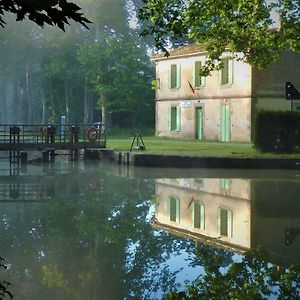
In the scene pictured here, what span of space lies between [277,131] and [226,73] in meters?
10.8

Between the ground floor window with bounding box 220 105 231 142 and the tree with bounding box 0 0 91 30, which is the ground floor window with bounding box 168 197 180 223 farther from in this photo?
the ground floor window with bounding box 220 105 231 142

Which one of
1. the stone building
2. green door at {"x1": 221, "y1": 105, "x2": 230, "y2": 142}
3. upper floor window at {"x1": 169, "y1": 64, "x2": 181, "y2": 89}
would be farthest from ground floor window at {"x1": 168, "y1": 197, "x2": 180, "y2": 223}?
upper floor window at {"x1": 169, "y1": 64, "x2": 181, "y2": 89}

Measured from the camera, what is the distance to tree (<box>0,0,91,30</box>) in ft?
10.1

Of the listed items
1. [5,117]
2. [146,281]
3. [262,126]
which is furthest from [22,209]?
[5,117]

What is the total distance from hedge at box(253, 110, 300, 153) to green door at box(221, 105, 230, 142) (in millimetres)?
9284

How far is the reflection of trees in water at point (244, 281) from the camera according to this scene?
20.3 feet

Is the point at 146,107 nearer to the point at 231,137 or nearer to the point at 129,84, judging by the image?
the point at 129,84

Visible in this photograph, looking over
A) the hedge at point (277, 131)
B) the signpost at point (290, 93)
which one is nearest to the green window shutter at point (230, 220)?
the hedge at point (277, 131)

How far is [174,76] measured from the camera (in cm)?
3931

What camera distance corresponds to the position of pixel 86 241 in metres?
9.41

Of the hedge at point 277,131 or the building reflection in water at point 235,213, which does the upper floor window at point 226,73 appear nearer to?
the hedge at point 277,131

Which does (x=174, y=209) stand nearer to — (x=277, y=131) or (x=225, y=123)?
(x=277, y=131)

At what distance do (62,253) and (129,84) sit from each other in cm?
4000

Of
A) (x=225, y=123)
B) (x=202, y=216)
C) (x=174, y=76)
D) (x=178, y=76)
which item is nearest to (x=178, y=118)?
(x=178, y=76)
